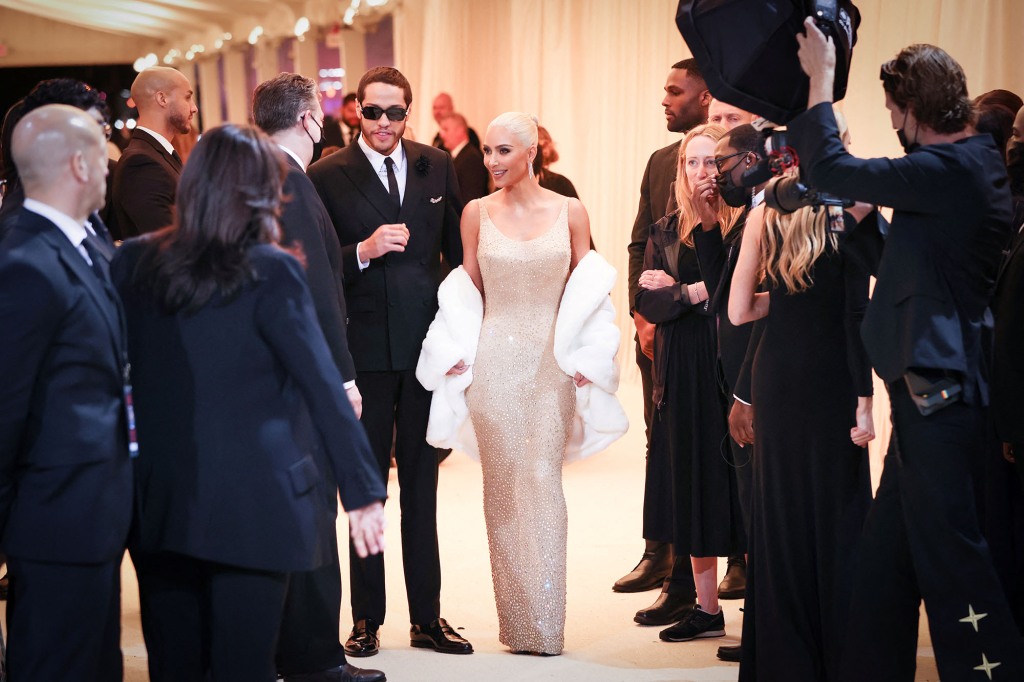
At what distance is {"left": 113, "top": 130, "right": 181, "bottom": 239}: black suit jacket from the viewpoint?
4.18m

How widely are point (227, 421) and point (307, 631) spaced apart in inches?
53.3

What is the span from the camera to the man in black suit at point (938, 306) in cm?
266

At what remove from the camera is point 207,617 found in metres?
2.45

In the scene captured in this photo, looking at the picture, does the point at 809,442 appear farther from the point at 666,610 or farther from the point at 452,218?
the point at 452,218

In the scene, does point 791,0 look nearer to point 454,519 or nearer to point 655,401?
point 655,401

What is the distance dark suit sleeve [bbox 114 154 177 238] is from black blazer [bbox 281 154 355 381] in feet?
3.25

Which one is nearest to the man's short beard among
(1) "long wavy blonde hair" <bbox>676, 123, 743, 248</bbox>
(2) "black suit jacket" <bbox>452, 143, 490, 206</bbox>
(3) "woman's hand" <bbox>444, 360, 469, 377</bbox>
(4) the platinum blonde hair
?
(4) the platinum blonde hair

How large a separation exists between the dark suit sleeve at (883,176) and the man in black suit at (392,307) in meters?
1.56

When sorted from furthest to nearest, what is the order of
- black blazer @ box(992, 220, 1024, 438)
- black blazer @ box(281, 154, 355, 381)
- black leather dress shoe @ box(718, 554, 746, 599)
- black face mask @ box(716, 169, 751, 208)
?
1. black leather dress shoe @ box(718, 554, 746, 599)
2. black blazer @ box(281, 154, 355, 381)
3. black blazer @ box(992, 220, 1024, 438)
4. black face mask @ box(716, 169, 751, 208)

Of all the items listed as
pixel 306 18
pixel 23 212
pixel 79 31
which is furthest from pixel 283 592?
pixel 79 31

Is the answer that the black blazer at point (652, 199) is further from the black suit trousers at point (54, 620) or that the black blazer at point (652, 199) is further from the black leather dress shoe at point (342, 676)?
the black suit trousers at point (54, 620)

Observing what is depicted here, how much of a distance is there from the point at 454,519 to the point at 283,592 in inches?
128

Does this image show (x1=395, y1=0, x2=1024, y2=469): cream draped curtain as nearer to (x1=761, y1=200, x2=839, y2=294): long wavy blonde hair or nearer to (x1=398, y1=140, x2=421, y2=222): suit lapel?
(x1=398, y1=140, x2=421, y2=222): suit lapel

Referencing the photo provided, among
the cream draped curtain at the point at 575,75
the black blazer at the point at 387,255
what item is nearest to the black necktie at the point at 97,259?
the black blazer at the point at 387,255
